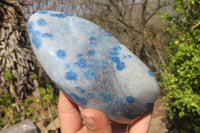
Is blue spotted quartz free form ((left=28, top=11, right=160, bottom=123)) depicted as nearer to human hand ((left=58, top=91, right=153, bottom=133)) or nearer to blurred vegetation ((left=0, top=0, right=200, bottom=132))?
human hand ((left=58, top=91, right=153, bottom=133))

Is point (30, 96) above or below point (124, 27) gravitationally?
below

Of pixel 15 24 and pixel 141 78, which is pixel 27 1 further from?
pixel 141 78

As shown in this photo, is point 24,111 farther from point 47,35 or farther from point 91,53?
point 91,53

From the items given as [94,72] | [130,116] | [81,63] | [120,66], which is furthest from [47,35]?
[130,116]

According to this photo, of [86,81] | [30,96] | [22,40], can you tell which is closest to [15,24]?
[22,40]

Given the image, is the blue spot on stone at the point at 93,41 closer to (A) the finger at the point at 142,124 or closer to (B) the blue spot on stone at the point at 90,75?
(B) the blue spot on stone at the point at 90,75

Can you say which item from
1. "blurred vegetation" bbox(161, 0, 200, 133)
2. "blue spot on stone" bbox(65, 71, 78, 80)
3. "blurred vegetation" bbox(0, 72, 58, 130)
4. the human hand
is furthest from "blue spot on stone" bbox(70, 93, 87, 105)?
"blurred vegetation" bbox(0, 72, 58, 130)
